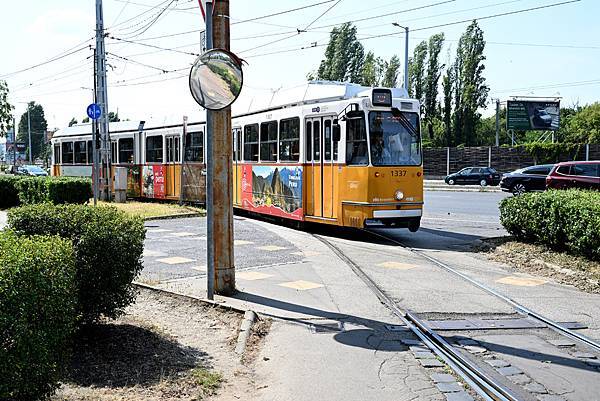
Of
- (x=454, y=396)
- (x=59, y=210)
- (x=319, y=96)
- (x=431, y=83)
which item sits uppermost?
(x=431, y=83)

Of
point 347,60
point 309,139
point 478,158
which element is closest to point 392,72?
point 347,60

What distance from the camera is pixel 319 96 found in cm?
1590

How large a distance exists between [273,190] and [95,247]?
38.5 feet

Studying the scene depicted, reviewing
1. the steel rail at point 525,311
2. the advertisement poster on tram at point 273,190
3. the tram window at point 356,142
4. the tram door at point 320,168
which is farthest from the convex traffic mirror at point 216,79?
the advertisement poster on tram at point 273,190

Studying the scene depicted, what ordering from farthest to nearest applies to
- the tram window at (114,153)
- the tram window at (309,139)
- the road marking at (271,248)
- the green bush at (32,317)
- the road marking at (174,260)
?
the tram window at (114,153)
the tram window at (309,139)
the road marking at (271,248)
the road marking at (174,260)
the green bush at (32,317)

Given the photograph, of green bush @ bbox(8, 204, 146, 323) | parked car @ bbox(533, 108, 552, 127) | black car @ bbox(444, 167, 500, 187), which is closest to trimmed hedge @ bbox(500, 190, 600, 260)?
green bush @ bbox(8, 204, 146, 323)

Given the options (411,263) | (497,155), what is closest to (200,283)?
(411,263)

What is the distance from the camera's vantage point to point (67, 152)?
32.4 meters

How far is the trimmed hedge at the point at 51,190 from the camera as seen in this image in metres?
22.7

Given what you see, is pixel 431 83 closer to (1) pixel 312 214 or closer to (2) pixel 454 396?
(1) pixel 312 214

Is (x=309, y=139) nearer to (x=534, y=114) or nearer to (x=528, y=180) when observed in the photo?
(x=528, y=180)

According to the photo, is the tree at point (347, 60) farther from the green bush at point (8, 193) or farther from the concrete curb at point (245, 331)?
the concrete curb at point (245, 331)

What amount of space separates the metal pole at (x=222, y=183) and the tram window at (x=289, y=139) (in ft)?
24.7

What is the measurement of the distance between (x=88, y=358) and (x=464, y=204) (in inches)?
887
